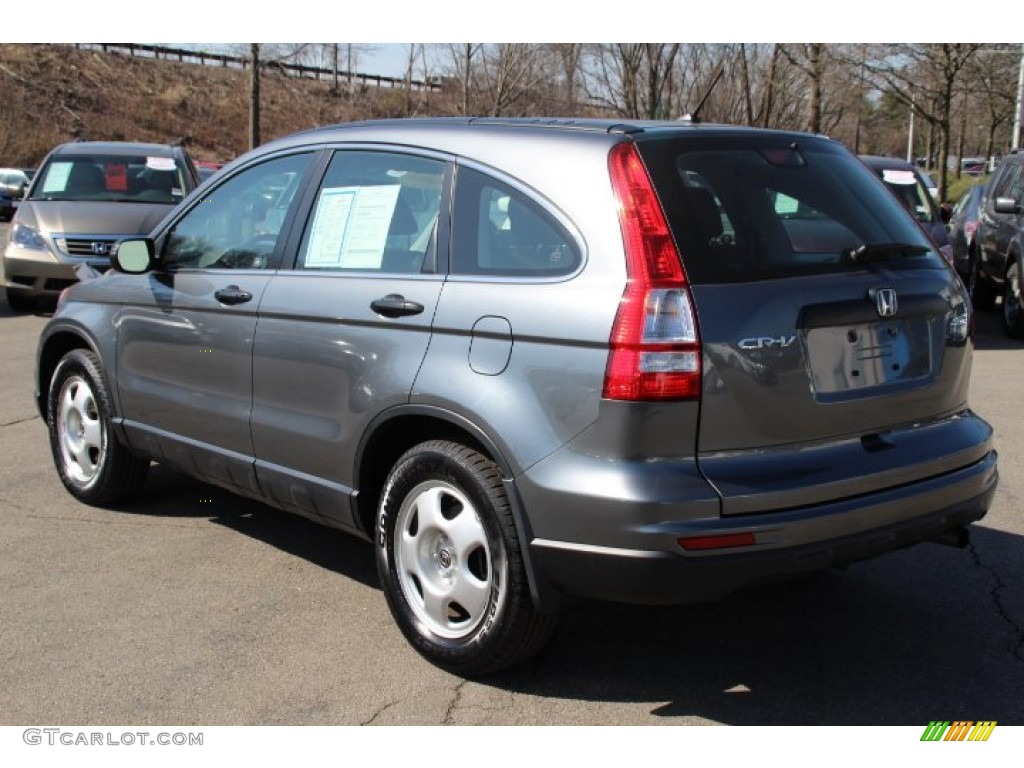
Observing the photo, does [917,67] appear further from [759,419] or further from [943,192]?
[759,419]

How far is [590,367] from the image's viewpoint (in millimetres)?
3182

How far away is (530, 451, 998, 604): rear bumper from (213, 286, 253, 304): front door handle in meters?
1.77

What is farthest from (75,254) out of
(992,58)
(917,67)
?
(992,58)

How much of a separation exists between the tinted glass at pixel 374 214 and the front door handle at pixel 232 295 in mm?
296

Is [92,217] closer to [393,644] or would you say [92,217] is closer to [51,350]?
[51,350]

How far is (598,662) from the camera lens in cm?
383

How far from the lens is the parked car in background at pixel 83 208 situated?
1211 centimetres

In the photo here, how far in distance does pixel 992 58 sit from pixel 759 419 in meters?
28.4

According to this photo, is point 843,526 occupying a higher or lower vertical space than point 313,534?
higher

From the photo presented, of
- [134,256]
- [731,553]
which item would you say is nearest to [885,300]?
[731,553]

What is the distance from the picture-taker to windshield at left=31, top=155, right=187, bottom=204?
12.8 metres

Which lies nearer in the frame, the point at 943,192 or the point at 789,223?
the point at 789,223

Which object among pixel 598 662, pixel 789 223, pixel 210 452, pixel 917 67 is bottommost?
pixel 598 662
